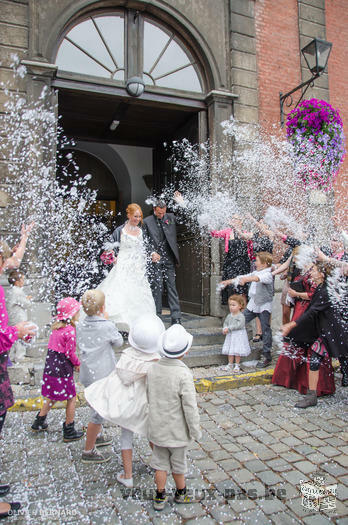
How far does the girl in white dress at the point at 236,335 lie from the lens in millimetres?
5625

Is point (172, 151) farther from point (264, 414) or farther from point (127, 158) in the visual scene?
point (264, 414)

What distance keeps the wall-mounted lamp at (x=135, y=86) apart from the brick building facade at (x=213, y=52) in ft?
0.43

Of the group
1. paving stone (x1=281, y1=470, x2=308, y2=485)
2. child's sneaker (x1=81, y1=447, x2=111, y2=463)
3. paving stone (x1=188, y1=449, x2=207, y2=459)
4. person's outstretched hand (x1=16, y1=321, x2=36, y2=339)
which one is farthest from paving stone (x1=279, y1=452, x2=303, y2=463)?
Result: person's outstretched hand (x1=16, y1=321, x2=36, y2=339)

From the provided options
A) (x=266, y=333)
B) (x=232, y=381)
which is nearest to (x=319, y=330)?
(x=232, y=381)

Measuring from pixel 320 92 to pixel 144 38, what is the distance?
4.02 metres

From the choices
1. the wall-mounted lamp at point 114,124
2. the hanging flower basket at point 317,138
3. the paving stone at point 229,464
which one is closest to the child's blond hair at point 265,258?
the hanging flower basket at point 317,138

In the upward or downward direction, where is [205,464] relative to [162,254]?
downward

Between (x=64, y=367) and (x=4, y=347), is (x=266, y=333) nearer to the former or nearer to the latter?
(x=64, y=367)

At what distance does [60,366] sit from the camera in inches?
139

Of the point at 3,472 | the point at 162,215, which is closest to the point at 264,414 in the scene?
the point at 3,472

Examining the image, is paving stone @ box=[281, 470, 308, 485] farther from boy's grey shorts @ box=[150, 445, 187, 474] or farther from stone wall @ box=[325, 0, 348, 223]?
stone wall @ box=[325, 0, 348, 223]

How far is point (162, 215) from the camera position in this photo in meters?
6.38

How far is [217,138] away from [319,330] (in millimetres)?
4375

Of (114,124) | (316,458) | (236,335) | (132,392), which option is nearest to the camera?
(132,392)
